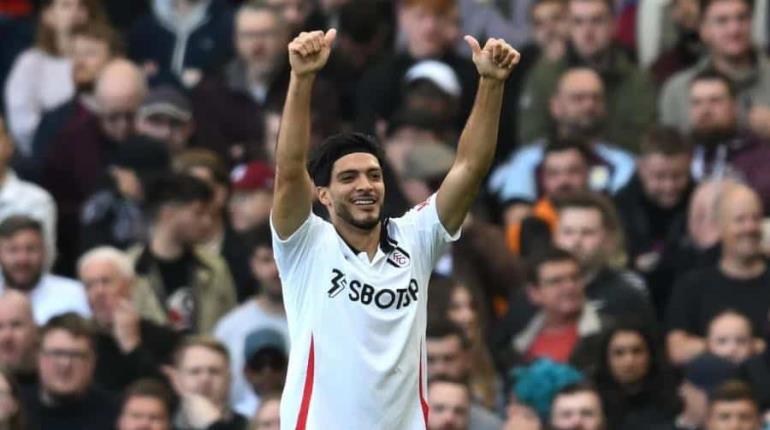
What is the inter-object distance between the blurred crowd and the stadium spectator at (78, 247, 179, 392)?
0.04ft

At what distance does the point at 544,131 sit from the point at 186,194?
2.65 metres

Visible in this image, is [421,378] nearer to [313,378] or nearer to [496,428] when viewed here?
[313,378]

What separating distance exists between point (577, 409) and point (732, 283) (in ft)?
5.48

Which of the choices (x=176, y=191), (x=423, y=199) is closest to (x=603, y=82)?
(x=423, y=199)

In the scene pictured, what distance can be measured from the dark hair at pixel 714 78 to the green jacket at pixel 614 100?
0.55m

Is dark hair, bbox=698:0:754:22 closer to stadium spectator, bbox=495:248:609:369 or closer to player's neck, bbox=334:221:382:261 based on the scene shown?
stadium spectator, bbox=495:248:609:369

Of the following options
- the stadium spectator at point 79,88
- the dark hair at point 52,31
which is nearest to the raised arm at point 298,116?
the stadium spectator at point 79,88

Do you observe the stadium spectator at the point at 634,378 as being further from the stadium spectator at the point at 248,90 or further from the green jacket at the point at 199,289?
the stadium spectator at the point at 248,90

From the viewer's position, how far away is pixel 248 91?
1723 centimetres

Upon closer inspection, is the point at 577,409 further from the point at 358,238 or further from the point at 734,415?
the point at 358,238

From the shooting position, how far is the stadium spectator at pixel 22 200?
15672mm

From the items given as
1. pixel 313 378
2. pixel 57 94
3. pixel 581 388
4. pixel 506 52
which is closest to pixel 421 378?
pixel 313 378

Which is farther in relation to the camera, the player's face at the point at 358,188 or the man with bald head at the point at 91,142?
the man with bald head at the point at 91,142

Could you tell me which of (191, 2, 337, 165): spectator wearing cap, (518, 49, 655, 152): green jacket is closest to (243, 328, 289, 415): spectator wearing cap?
(191, 2, 337, 165): spectator wearing cap
